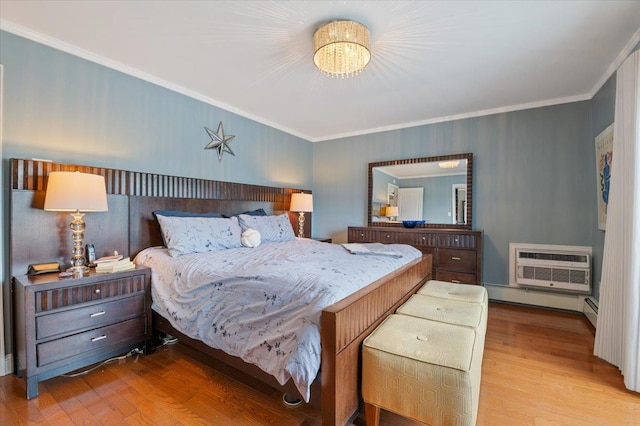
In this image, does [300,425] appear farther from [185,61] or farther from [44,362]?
[185,61]

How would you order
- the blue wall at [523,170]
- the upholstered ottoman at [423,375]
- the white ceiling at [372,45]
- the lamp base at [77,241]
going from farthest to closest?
the blue wall at [523,170] → the lamp base at [77,241] → the white ceiling at [372,45] → the upholstered ottoman at [423,375]

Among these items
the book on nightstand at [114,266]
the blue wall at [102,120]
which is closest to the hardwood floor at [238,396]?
the book on nightstand at [114,266]

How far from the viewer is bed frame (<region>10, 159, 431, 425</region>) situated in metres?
1.42

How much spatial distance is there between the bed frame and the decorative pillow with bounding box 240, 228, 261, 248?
2.20 feet

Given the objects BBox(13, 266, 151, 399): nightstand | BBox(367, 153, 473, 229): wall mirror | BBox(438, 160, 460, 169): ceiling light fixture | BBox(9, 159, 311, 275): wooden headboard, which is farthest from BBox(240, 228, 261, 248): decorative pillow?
BBox(438, 160, 460, 169): ceiling light fixture

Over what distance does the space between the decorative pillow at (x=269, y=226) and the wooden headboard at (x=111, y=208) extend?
0.43 meters

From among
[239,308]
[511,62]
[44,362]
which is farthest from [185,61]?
[511,62]

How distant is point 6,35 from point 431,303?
3.68 meters

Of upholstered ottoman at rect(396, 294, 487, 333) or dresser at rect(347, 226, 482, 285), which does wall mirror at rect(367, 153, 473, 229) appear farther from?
upholstered ottoman at rect(396, 294, 487, 333)

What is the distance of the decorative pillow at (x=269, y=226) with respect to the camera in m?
3.32

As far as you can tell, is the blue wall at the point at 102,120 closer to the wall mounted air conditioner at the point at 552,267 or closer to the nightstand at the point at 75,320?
the nightstand at the point at 75,320

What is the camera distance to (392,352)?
57.5 inches

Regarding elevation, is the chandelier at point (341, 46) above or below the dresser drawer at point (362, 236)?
above

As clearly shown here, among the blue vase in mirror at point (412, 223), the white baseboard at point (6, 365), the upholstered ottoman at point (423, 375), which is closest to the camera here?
the upholstered ottoman at point (423, 375)
